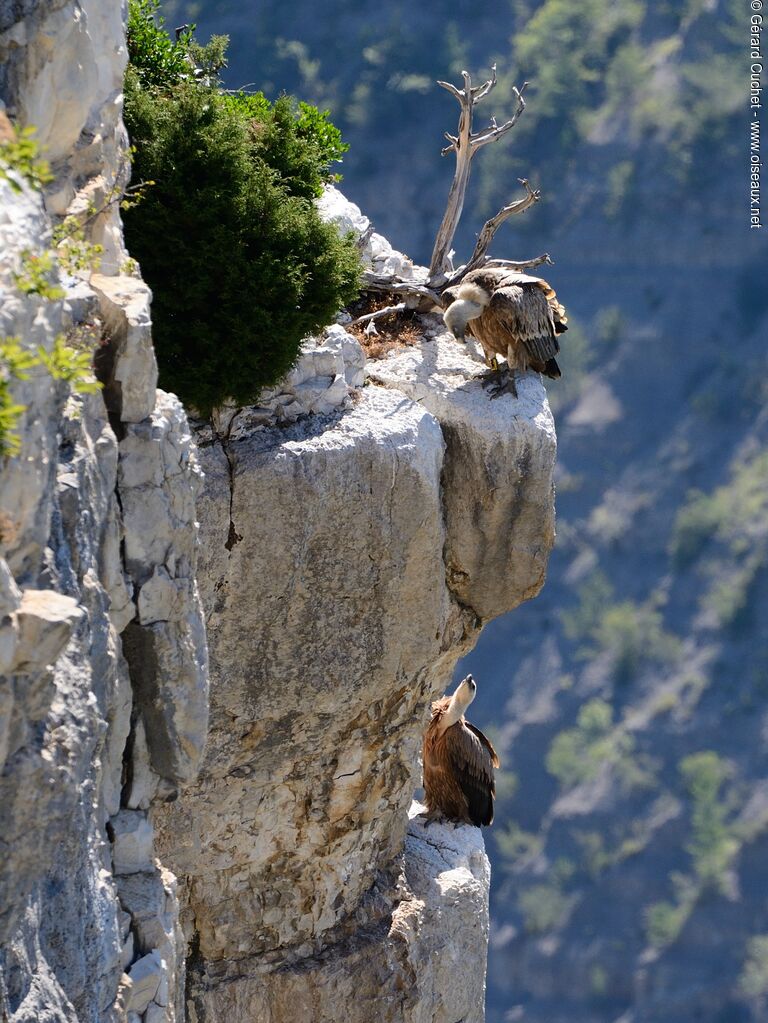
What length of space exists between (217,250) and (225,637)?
305 centimetres

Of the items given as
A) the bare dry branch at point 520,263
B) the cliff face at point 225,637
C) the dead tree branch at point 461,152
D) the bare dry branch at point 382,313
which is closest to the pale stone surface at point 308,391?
the cliff face at point 225,637

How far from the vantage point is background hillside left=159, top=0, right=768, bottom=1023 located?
7412 cm

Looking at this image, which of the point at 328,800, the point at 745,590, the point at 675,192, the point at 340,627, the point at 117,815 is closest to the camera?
the point at 117,815

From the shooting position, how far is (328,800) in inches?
591

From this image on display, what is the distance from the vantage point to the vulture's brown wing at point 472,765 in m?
17.0

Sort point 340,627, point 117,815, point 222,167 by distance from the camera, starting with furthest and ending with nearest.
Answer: point 340,627 → point 222,167 → point 117,815

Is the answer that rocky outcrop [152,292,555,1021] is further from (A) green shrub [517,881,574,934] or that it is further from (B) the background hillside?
(A) green shrub [517,881,574,934]

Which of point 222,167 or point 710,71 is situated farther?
point 710,71

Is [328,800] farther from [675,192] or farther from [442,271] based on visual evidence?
[675,192]

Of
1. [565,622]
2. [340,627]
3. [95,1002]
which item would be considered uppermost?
[565,622]

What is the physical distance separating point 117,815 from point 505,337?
20.3 feet

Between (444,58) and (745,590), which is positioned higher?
(444,58)

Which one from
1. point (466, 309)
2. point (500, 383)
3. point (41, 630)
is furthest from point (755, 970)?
point (41, 630)

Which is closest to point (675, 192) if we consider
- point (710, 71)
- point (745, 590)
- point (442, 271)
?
point (710, 71)
